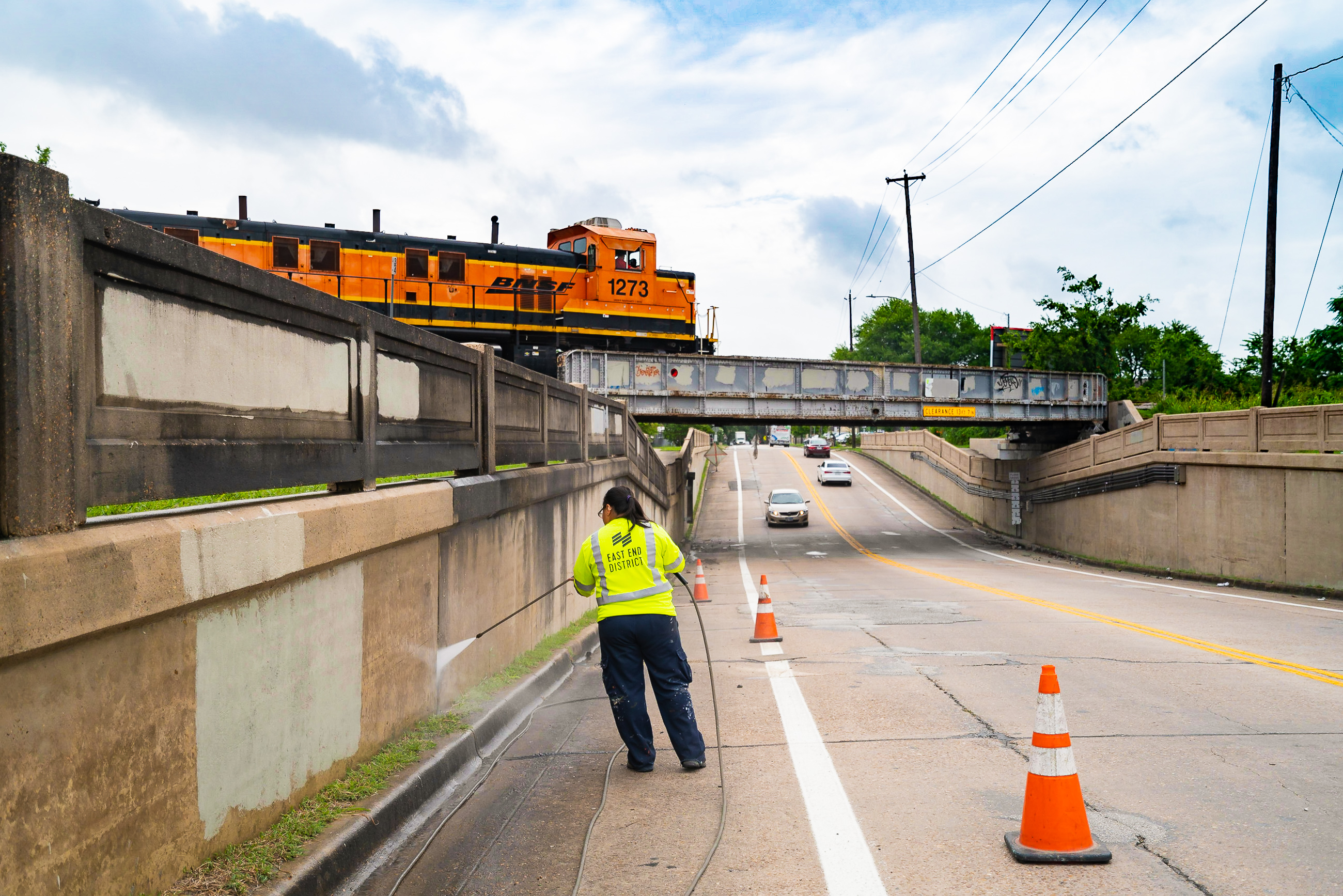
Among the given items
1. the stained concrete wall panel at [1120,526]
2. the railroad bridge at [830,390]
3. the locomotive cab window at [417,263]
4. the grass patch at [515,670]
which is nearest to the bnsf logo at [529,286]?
the locomotive cab window at [417,263]

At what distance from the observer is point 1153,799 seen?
5.50 meters

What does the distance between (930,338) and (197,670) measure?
134405 millimetres

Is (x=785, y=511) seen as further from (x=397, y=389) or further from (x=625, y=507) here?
(x=397, y=389)

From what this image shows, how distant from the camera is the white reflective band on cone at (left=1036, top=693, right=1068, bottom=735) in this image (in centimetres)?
467

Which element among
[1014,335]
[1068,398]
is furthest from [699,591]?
[1014,335]

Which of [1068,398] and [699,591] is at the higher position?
[1068,398]

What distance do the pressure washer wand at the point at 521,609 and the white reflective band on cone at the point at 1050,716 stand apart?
12.2ft

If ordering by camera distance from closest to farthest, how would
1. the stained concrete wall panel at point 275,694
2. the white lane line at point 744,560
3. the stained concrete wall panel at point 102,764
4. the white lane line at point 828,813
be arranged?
1. the stained concrete wall panel at point 102,764
2. the stained concrete wall panel at point 275,694
3. the white lane line at point 828,813
4. the white lane line at point 744,560

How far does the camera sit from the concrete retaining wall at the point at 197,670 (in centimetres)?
300

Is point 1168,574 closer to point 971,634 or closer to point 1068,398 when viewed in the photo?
point 1068,398

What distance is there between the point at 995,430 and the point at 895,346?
75884 millimetres

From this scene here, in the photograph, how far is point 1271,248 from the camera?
2783 cm

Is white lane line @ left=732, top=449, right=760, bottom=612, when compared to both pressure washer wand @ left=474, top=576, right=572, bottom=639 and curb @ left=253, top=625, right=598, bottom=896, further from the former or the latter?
curb @ left=253, top=625, right=598, bottom=896

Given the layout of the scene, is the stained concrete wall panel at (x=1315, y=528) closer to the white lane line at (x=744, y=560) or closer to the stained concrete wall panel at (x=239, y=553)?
the white lane line at (x=744, y=560)
